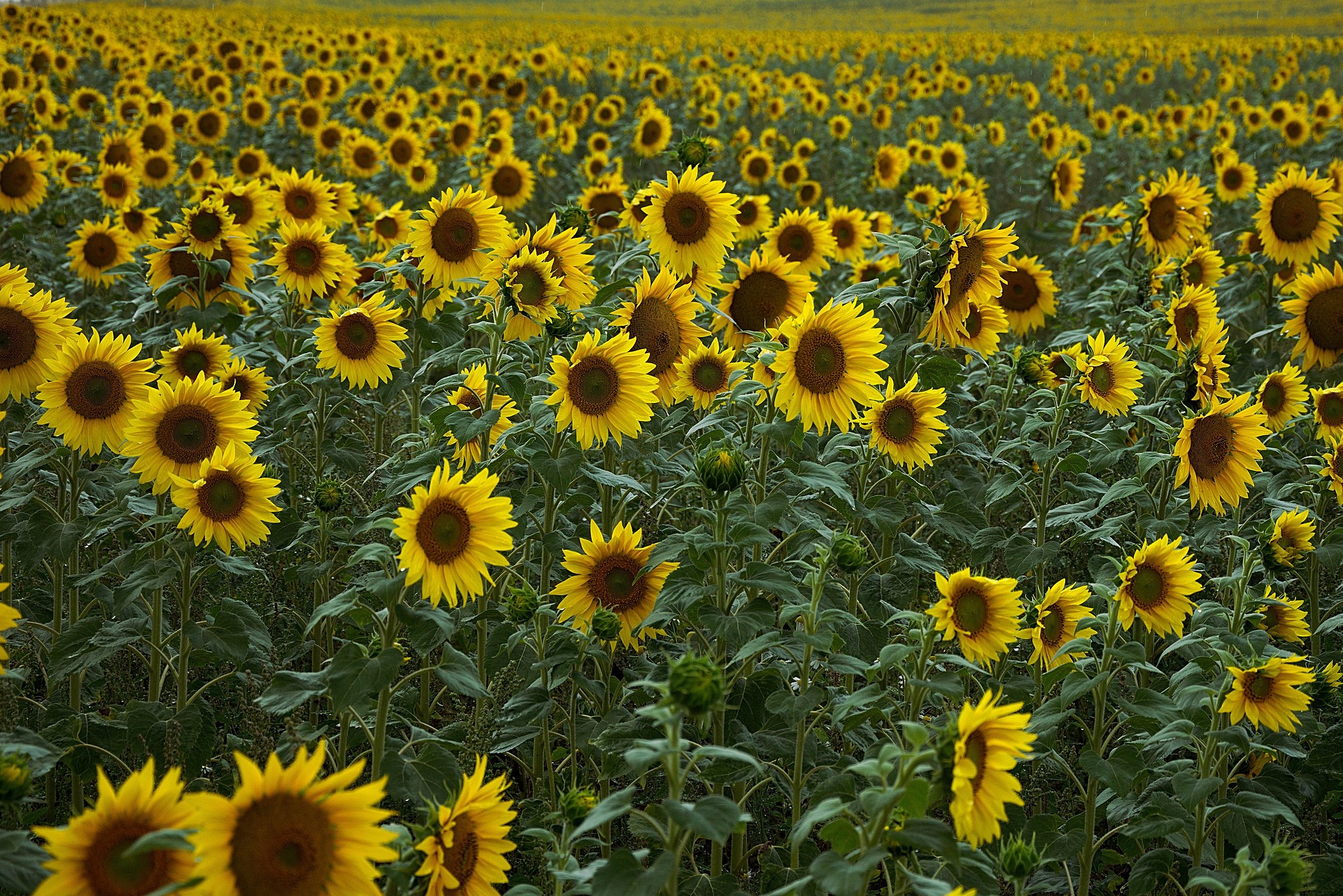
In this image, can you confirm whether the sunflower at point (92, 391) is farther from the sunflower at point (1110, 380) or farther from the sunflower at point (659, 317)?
the sunflower at point (1110, 380)

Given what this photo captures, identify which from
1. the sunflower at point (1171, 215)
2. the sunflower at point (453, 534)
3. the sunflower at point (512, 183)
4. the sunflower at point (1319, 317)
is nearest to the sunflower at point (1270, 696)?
the sunflower at point (453, 534)

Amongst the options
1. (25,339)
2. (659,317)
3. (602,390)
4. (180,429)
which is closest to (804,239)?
(659,317)

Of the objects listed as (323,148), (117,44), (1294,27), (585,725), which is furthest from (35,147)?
(1294,27)

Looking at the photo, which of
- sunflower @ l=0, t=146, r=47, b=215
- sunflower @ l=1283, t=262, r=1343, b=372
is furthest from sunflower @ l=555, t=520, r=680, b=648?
sunflower @ l=0, t=146, r=47, b=215

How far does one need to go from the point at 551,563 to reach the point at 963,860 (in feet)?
5.67

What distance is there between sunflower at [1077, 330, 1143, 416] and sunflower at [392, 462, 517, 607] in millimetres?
2293

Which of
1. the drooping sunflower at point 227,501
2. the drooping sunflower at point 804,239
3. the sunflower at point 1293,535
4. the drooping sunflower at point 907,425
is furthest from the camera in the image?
the drooping sunflower at point 804,239

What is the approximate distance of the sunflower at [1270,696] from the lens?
103 inches

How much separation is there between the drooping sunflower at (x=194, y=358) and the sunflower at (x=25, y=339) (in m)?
0.62

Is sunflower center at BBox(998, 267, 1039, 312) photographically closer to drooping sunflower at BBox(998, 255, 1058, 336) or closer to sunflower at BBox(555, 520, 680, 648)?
drooping sunflower at BBox(998, 255, 1058, 336)

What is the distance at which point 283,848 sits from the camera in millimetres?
1583

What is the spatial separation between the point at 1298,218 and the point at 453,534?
4956 millimetres

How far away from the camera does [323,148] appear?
9227 millimetres

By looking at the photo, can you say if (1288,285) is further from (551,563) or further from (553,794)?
(553,794)
